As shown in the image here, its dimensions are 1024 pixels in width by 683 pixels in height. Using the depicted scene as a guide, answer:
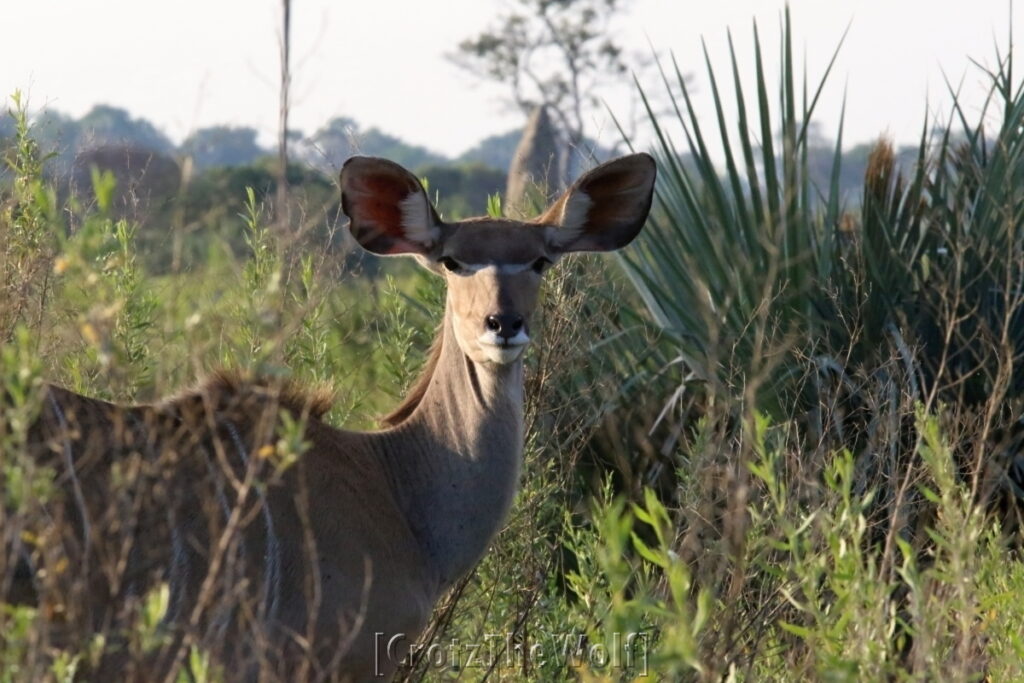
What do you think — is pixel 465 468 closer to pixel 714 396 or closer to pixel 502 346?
pixel 502 346

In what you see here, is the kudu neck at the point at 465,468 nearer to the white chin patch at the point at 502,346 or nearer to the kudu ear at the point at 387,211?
the white chin patch at the point at 502,346

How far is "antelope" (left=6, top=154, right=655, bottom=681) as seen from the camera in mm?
3098

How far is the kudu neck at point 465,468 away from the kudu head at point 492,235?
10cm

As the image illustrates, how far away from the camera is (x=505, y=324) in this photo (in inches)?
149

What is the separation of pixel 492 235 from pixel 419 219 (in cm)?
21

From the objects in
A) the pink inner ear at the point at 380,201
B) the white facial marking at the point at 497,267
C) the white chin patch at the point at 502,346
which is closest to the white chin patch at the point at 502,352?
the white chin patch at the point at 502,346

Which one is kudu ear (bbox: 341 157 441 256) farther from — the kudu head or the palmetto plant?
the palmetto plant

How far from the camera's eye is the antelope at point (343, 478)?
122 inches

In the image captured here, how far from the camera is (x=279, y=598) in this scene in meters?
3.35

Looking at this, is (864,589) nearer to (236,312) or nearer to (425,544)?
(425,544)

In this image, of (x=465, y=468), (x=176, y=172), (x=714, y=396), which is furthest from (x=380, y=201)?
(x=176, y=172)

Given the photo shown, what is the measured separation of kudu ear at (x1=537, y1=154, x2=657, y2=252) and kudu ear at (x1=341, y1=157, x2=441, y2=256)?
33cm

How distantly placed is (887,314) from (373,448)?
2.38m

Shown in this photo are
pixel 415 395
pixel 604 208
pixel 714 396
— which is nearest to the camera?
pixel 714 396
